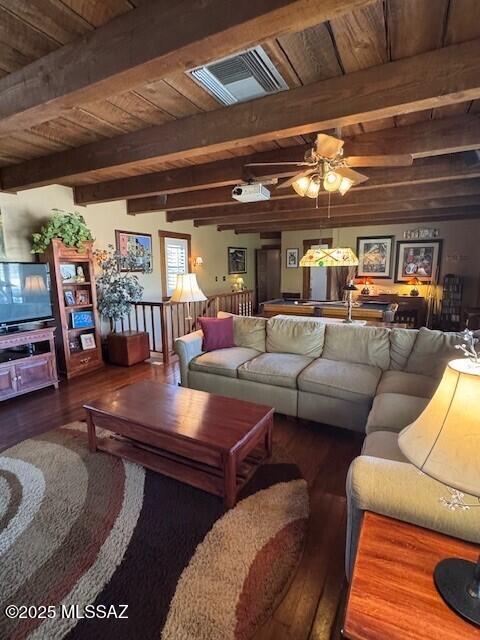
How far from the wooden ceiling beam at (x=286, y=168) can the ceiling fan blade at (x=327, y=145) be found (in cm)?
81

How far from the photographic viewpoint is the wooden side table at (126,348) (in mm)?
4805

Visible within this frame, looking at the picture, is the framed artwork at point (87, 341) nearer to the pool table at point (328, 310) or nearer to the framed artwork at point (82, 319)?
the framed artwork at point (82, 319)

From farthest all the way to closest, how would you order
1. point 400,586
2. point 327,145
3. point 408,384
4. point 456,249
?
point 456,249, point 408,384, point 327,145, point 400,586

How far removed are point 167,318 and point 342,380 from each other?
10.8 feet

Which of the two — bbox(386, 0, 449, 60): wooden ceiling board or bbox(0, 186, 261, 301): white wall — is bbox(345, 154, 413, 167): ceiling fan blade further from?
bbox(0, 186, 261, 301): white wall

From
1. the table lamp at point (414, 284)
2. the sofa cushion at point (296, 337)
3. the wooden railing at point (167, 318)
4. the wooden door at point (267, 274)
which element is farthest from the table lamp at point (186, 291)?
the wooden door at point (267, 274)

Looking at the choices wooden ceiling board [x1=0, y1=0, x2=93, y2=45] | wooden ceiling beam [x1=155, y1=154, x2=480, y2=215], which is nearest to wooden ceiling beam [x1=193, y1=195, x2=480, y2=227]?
wooden ceiling beam [x1=155, y1=154, x2=480, y2=215]

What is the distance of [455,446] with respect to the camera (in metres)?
0.83

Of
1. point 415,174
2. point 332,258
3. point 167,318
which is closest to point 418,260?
point 415,174

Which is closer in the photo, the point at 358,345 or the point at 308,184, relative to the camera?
the point at 308,184

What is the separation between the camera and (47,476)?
2.28 meters

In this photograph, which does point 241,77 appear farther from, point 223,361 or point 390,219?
point 390,219

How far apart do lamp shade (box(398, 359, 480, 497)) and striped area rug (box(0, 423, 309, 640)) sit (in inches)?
43.6

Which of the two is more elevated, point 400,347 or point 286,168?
point 286,168
